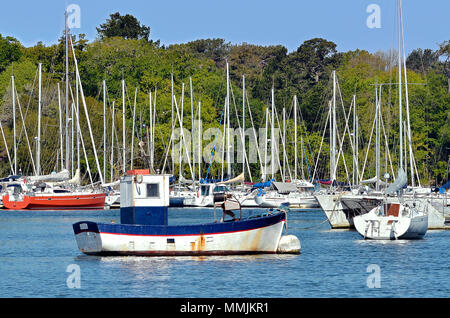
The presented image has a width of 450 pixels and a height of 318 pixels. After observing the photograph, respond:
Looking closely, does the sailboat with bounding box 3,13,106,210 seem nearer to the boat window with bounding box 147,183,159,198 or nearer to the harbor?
the harbor

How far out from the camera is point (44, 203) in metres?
93.1

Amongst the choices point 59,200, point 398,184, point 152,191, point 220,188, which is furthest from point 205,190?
point 152,191

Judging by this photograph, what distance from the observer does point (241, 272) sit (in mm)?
42250

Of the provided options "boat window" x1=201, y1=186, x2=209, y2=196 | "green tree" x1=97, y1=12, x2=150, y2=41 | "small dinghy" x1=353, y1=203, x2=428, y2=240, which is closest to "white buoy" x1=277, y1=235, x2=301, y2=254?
"small dinghy" x1=353, y1=203, x2=428, y2=240

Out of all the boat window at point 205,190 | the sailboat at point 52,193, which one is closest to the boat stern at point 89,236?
the sailboat at point 52,193

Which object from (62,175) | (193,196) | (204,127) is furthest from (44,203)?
(204,127)

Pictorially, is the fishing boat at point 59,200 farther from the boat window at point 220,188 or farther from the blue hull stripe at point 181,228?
the blue hull stripe at point 181,228

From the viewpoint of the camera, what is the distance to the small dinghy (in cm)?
5775

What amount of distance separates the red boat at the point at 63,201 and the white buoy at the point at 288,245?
4478cm

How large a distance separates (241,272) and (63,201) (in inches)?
2065

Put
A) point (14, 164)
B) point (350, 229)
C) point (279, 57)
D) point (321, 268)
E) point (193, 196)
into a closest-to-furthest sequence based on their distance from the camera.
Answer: point (321, 268) < point (350, 229) < point (193, 196) < point (14, 164) < point (279, 57)

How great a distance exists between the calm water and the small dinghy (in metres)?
0.96

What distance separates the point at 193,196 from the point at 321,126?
4194 cm
